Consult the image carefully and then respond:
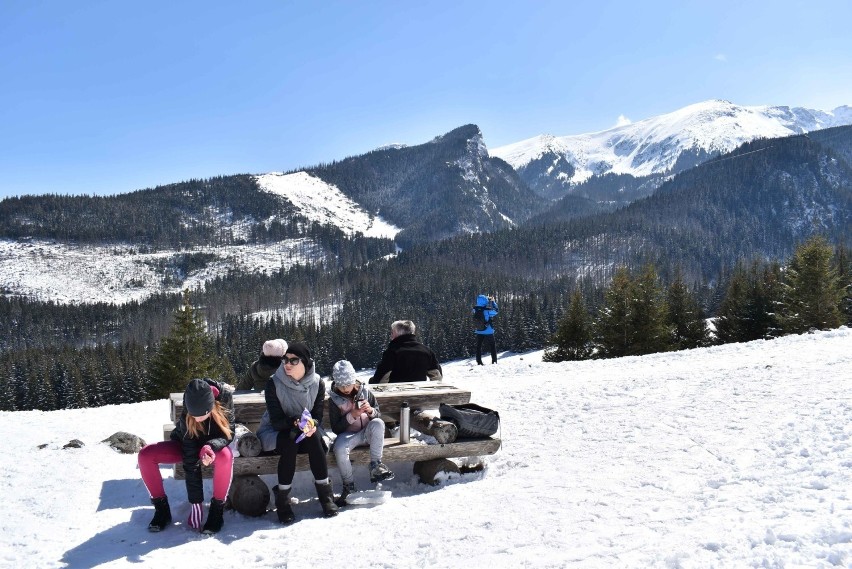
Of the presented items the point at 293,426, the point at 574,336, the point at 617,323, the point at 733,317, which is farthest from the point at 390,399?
the point at 733,317

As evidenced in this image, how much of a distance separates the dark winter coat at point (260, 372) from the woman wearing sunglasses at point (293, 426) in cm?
190

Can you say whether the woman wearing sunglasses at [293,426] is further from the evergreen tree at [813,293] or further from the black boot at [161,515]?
the evergreen tree at [813,293]

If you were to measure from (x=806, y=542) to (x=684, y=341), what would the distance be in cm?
3627

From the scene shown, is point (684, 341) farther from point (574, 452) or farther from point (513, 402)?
point (574, 452)

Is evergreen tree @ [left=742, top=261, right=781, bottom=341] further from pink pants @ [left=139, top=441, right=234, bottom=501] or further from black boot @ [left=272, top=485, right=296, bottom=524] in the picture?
pink pants @ [left=139, top=441, right=234, bottom=501]

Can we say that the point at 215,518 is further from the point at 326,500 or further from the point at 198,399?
the point at 198,399

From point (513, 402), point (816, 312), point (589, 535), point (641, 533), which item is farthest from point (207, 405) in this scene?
point (816, 312)

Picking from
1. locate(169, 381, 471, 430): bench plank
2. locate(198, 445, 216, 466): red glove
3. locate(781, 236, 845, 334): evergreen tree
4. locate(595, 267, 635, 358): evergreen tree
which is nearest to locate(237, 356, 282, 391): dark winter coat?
locate(169, 381, 471, 430): bench plank

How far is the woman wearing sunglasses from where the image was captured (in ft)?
21.3

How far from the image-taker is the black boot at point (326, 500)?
6457 millimetres

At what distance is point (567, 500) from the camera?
19.7ft

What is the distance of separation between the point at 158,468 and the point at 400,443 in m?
3.13

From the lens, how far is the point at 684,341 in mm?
37000

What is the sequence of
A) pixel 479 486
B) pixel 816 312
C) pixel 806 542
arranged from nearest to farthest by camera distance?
pixel 806 542 < pixel 479 486 < pixel 816 312
